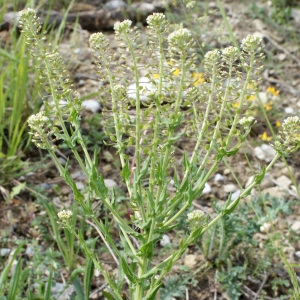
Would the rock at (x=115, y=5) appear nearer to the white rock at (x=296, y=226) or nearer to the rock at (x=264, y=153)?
the rock at (x=264, y=153)

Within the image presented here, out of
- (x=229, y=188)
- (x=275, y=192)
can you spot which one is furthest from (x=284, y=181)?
(x=229, y=188)

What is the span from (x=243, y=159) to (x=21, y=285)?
1.68 meters

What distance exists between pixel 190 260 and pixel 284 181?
929 mm

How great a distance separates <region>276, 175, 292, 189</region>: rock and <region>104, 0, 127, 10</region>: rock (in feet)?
7.26

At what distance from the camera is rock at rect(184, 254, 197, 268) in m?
2.57

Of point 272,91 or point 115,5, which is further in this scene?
point 115,5

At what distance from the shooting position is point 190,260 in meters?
2.59

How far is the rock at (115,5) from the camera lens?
4629 mm

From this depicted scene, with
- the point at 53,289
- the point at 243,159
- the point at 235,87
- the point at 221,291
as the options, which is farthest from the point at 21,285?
the point at 243,159

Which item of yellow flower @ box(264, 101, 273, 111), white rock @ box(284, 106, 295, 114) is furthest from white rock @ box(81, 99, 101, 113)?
white rock @ box(284, 106, 295, 114)

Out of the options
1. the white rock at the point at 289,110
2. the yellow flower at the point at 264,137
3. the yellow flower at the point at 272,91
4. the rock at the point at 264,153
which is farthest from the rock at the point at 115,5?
the rock at the point at 264,153

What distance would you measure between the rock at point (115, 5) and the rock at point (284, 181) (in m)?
2.21

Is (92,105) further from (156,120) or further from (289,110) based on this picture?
(156,120)

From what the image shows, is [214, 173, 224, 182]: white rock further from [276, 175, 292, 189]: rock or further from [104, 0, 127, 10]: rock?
[104, 0, 127, 10]: rock
